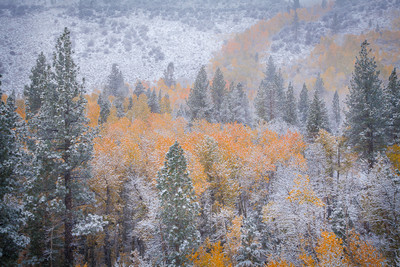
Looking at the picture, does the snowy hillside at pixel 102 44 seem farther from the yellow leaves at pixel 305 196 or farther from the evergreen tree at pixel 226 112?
the yellow leaves at pixel 305 196

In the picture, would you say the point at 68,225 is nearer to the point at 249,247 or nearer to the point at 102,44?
the point at 249,247

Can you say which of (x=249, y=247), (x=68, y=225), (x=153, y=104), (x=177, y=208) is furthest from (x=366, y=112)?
(x=153, y=104)

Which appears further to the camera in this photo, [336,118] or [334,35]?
[334,35]

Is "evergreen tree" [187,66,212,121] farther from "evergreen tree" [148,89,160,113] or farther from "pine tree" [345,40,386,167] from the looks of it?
"pine tree" [345,40,386,167]

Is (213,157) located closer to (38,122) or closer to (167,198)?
(167,198)

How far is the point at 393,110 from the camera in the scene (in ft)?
90.0

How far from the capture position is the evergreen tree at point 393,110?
26.1 metres

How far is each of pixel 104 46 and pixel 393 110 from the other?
15611 centimetres

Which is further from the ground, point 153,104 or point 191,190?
point 153,104

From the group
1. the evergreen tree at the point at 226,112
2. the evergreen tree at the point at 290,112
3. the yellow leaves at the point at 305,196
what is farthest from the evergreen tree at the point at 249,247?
the evergreen tree at the point at 290,112

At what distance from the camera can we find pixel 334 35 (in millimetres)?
137625

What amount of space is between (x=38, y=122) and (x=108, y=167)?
808 cm

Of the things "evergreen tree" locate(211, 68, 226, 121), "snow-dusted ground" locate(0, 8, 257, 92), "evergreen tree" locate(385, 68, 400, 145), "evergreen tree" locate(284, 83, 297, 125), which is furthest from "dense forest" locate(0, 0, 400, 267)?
"snow-dusted ground" locate(0, 8, 257, 92)

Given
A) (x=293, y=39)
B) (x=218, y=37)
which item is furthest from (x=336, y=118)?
(x=218, y=37)
